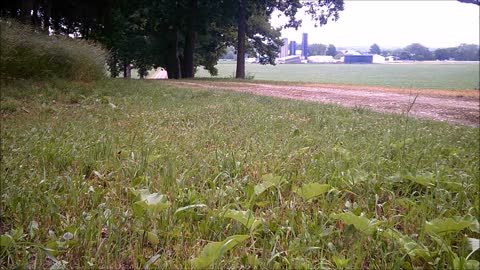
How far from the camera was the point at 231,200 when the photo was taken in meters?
1.93

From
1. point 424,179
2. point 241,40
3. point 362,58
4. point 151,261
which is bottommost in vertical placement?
point 151,261

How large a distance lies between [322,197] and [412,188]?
2.33 ft

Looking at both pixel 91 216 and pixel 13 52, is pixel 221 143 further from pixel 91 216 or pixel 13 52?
pixel 13 52

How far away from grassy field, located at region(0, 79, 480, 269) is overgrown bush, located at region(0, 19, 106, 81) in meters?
4.70

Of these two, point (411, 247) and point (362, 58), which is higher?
point (362, 58)

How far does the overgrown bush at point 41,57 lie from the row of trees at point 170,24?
95.3 inches

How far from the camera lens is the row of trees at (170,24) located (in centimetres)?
1858

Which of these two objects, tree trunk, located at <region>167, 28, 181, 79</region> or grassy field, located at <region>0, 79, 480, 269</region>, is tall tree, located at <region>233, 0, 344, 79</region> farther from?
grassy field, located at <region>0, 79, 480, 269</region>

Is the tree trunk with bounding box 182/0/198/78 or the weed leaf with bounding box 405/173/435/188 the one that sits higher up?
the tree trunk with bounding box 182/0/198/78

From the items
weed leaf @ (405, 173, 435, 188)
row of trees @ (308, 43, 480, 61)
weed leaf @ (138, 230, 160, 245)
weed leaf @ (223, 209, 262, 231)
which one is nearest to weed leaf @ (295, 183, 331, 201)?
weed leaf @ (223, 209, 262, 231)

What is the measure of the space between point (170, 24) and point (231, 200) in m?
25.9

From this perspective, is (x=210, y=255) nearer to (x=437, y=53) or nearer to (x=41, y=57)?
(x=437, y=53)

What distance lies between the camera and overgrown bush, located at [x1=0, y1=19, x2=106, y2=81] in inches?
296

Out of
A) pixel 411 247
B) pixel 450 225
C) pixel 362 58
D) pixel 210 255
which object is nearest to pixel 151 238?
pixel 210 255
